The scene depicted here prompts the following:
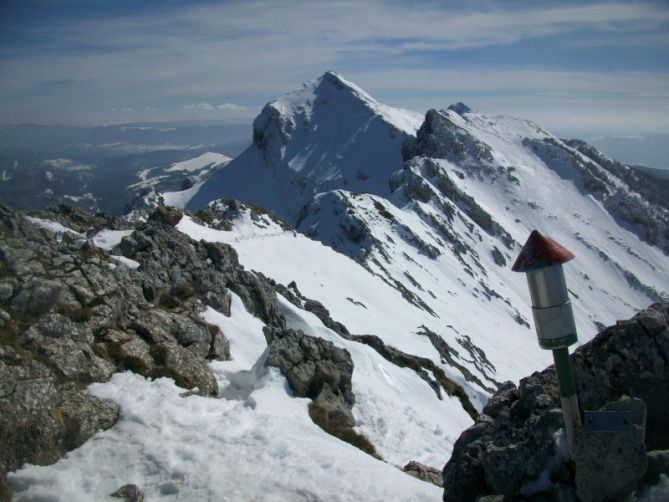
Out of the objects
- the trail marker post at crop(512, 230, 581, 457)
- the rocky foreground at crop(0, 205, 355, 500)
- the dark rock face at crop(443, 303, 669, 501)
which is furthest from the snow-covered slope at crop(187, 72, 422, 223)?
the trail marker post at crop(512, 230, 581, 457)

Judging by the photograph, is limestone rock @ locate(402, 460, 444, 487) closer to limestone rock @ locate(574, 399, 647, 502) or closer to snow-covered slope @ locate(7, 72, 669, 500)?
snow-covered slope @ locate(7, 72, 669, 500)

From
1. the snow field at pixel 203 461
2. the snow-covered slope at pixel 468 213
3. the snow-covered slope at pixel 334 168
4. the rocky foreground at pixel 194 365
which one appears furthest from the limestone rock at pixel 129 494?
the snow-covered slope at pixel 334 168

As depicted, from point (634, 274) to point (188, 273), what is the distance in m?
140

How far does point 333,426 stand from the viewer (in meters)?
16.5

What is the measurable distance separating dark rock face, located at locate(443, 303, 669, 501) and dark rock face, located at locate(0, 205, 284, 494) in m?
8.42

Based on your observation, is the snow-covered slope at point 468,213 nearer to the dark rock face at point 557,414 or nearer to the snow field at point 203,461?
the snow field at point 203,461

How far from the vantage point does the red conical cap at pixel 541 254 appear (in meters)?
6.38

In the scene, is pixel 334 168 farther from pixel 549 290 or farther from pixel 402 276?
pixel 549 290

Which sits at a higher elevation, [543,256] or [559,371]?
[543,256]

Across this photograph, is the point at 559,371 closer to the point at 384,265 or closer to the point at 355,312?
the point at 355,312

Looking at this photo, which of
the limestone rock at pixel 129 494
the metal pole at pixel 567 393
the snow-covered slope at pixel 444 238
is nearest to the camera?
the metal pole at pixel 567 393

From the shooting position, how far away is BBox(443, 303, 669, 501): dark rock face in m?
7.91

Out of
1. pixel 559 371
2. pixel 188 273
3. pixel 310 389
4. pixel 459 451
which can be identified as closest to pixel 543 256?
pixel 559 371

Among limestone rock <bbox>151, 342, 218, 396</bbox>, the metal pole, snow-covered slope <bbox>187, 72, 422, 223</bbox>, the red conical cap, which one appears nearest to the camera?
the red conical cap
